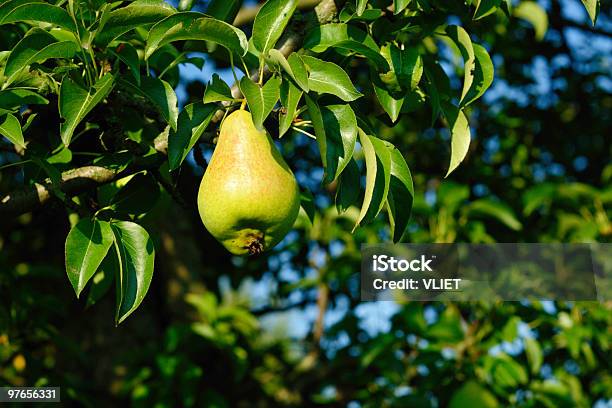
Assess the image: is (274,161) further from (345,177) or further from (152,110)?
(152,110)

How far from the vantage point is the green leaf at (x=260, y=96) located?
0.82 m

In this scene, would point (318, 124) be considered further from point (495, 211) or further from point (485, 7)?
point (495, 211)

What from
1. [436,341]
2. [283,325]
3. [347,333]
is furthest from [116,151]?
[283,325]

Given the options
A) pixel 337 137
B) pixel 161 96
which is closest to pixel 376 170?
pixel 337 137

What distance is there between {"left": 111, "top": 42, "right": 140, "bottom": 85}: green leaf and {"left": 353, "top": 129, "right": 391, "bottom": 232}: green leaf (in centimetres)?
27

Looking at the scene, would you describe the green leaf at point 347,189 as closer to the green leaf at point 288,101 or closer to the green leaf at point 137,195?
the green leaf at point 288,101

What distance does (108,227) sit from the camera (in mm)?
951

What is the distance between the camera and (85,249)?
916 millimetres

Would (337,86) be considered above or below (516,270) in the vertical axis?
above

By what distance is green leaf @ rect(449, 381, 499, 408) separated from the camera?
195cm

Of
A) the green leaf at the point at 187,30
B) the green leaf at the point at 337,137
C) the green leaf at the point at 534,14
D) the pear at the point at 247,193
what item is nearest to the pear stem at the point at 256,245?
the pear at the point at 247,193

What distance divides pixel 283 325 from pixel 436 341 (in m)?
3.64

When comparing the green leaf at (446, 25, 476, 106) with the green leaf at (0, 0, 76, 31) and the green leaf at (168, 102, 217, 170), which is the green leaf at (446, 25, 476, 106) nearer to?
the green leaf at (168, 102, 217, 170)

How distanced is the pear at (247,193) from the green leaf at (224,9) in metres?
0.18
